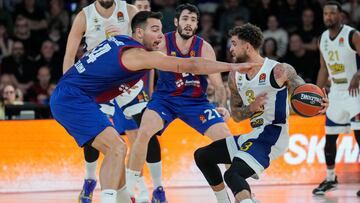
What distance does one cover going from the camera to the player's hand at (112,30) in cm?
952

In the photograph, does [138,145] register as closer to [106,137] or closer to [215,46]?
[106,137]

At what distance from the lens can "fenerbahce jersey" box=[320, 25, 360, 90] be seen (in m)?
10.6

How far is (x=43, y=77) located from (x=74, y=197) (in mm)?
3442

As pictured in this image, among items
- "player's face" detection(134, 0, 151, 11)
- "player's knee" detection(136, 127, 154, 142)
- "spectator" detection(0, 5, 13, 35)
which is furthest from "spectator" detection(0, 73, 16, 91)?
"player's knee" detection(136, 127, 154, 142)

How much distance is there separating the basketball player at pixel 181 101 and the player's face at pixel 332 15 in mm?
2075

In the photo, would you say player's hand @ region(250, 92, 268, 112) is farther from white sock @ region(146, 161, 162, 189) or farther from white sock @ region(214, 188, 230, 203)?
white sock @ region(146, 161, 162, 189)

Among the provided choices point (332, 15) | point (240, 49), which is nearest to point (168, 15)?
point (332, 15)

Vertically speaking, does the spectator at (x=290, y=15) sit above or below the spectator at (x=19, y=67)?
above

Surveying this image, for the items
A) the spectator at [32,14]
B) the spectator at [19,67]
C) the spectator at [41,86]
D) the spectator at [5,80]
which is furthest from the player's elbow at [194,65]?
the spectator at [32,14]

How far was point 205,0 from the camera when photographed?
1612 centimetres

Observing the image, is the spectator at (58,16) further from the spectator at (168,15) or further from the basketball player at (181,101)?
the basketball player at (181,101)

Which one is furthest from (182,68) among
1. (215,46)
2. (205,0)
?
(205,0)

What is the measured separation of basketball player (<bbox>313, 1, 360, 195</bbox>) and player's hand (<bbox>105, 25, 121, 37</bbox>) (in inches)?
105

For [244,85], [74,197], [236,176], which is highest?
[244,85]
